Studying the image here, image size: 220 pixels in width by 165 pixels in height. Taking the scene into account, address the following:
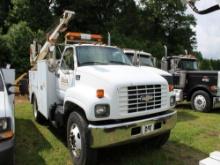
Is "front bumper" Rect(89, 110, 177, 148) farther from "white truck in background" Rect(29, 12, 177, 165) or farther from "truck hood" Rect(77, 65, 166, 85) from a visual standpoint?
"truck hood" Rect(77, 65, 166, 85)

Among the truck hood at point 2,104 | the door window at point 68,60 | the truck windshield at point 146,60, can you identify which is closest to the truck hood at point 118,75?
the door window at point 68,60

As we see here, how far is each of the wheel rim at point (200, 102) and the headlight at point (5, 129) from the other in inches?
329

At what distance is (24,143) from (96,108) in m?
2.70

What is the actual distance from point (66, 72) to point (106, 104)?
1.86 metres

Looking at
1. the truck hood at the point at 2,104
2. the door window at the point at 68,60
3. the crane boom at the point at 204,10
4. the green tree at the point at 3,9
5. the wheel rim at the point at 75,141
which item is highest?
the green tree at the point at 3,9

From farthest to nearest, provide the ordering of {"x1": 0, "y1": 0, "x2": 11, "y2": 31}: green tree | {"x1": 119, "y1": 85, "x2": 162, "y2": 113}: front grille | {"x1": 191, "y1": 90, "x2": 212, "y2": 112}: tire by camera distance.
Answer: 1. {"x1": 0, "y1": 0, "x2": 11, "y2": 31}: green tree
2. {"x1": 191, "y1": 90, "x2": 212, "y2": 112}: tire
3. {"x1": 119, "y1": 85, "x2": 162, "y2": 113}: front grille

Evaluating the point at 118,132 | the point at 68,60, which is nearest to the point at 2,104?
the point at 118,132

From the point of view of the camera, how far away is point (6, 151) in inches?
162

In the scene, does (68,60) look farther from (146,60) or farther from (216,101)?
(216,101)

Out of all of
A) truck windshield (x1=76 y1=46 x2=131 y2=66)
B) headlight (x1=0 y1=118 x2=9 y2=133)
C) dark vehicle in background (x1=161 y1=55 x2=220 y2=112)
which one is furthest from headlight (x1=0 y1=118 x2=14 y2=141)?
dark vehicle in background (x1=161 y1=55 x2=220 y2=112)

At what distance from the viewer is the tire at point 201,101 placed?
1095 cm

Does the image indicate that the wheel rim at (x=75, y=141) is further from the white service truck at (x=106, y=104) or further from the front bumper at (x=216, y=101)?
the front bumper at (x=216, y=101)

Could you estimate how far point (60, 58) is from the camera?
23.2 ft

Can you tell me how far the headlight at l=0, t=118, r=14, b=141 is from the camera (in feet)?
13.9
